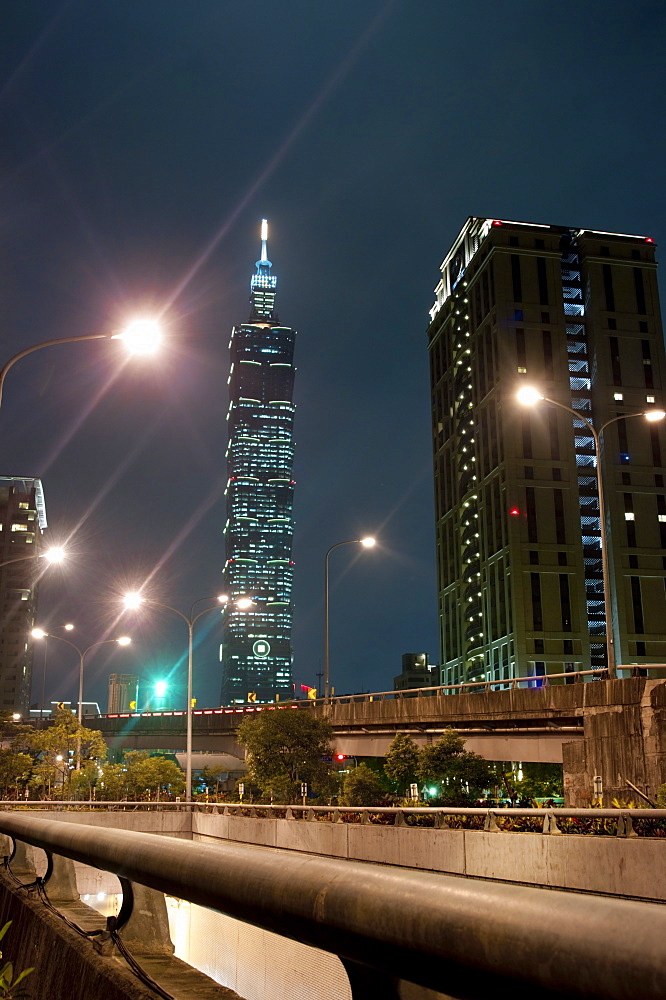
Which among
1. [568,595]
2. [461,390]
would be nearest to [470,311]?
[461,390]

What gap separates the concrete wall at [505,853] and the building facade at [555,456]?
251 ft

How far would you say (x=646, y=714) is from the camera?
34.2m

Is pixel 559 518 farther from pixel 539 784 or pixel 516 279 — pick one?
pixel 539 784

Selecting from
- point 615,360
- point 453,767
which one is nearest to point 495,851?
point 453,767

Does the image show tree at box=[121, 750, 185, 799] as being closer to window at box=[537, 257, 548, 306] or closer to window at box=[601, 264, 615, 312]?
window at box=[537, 257, 548, 306]

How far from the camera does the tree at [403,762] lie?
45.3 meters

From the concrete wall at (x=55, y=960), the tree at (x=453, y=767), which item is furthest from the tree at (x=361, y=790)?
the concrete wall at (x=55, y=960)

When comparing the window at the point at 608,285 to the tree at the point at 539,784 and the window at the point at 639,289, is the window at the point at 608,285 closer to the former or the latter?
the window at the point at 639,289

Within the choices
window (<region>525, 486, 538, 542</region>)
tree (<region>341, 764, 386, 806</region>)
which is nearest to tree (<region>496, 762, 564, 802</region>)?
tree (<region>341, 764, 386, 806</region>)

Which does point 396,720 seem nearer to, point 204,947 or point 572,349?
point 204,947

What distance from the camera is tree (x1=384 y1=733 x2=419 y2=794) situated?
4528 cm

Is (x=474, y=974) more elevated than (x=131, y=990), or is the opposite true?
(x=474, y=974)

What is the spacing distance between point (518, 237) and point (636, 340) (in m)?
20.5

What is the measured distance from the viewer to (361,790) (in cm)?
4419
